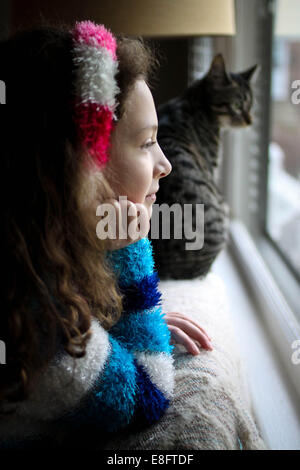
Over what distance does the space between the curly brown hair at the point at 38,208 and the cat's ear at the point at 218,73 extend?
1.88ft

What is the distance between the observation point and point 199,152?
95 cm

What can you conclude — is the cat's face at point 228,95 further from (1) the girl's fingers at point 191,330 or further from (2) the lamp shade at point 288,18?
(1) the girl's fingers at point 191,330

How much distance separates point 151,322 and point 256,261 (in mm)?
808

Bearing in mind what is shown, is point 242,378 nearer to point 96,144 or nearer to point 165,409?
point 165,409

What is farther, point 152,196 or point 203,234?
point 203,234

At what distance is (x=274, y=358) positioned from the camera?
917 mm

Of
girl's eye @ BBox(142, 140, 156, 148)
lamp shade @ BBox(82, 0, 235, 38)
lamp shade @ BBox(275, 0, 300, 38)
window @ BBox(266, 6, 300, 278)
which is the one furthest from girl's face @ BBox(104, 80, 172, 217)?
lamp shade @ BBox(275, 0, 300, 38)

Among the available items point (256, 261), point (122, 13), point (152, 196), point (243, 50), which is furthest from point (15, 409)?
point (243, 50)

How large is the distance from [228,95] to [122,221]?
0.62m

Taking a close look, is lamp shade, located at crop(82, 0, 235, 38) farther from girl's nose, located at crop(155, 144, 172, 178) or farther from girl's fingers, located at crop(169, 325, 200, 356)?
girl's fingers, located at crop(169, 325, 200, 356)

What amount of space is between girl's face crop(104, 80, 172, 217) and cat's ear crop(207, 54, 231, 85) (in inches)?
19.5

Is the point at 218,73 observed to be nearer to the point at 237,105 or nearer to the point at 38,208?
the point at 237,105

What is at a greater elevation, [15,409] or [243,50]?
[243,50]

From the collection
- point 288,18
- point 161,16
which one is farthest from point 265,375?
point 288,18
